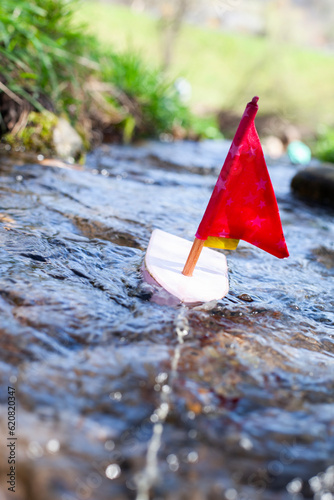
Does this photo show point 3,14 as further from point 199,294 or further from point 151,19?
point 151,19

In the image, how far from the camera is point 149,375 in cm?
117

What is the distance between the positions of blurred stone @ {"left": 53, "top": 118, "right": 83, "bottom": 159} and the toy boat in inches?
106

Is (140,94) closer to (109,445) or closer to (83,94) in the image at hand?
(83,94)

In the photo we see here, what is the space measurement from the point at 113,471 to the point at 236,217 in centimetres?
99

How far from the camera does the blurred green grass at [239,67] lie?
589 inches

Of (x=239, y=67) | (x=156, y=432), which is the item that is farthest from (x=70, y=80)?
(x=239, y=67)

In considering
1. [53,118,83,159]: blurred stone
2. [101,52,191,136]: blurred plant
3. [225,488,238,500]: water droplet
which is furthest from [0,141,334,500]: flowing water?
[101,52,191,136]: blurred plant

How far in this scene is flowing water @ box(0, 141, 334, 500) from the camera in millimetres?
898

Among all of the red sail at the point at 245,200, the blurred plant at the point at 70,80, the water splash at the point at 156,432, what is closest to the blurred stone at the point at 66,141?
the blurred plant at the point at 70,80

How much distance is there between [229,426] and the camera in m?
1.04

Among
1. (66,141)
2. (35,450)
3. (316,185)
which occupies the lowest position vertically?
(35,450)

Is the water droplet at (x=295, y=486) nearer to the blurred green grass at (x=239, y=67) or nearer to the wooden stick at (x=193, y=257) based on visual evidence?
the wooden stick at (x=193, y=257)

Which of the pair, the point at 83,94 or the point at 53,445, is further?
the point at 83,94

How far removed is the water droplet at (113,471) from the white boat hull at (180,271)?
72 cm
